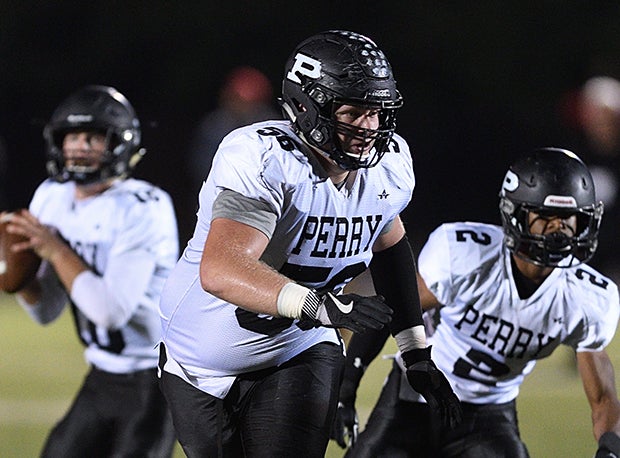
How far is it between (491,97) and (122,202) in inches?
326

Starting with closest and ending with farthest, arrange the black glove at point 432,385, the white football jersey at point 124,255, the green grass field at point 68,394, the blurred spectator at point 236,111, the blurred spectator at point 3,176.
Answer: the black glove at point 432,385, the white football jersey at point 124,255, the green grass field at point 68,394, the blurred spectator at point 236,111, the blurred spectator at point 3,176

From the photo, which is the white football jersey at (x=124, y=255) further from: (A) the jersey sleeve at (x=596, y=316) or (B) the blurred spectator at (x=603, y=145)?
(B) the blurred spectator at (x=603, y=145)

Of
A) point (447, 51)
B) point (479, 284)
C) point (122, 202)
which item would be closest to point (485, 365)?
point (479, 284)

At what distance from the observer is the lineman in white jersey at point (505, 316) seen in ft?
12.6

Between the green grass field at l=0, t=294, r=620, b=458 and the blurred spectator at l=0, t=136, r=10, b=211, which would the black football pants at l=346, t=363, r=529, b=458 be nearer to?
the green grass field at l=0, t=294, r=620, b=458

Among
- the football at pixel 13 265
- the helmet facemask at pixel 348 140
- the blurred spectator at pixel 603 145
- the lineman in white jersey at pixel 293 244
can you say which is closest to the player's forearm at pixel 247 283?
the lineman in white jersey at pixel 293 244

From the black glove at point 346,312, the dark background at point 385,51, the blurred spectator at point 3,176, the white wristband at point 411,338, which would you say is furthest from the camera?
the dark background at point 385,51

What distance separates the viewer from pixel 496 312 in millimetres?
3861

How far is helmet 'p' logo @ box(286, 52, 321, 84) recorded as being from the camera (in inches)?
127

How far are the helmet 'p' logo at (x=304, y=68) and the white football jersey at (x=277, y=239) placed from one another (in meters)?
0.13

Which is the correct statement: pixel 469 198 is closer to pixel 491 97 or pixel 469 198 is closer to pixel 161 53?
pixel 491 97

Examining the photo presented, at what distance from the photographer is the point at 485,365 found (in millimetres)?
3910

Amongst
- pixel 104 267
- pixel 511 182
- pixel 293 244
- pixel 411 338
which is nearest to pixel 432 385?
pixel 411 338

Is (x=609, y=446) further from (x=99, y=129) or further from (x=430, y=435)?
(x=99, y=129)
